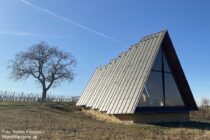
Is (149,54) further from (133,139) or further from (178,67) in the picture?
(133,139)

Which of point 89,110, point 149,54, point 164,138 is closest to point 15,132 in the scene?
point 164,138

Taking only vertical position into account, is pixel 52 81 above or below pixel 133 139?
above

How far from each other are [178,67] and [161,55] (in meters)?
1.42

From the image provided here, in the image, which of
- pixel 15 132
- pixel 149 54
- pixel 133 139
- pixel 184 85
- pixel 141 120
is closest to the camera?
pixel 133 139

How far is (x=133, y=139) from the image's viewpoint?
986 cm

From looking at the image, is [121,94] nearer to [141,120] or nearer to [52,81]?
[141,120]

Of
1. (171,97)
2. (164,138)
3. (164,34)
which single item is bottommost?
(164,138)

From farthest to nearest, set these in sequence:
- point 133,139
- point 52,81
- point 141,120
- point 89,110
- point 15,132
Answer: point 52,81, point 89,110, point 141,120, point 15,132, point 133,139

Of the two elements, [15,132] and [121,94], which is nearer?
[15,132]

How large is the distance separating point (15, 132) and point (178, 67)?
11.7 m

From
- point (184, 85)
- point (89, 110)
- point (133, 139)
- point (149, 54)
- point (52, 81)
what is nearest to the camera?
point (133, 139)

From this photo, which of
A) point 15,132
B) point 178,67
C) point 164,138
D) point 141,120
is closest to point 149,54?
point 178,67

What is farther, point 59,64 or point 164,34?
point 59,64

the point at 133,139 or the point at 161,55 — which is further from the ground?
the point at 161,55
